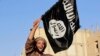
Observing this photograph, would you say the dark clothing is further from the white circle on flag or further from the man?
the white circle on flag

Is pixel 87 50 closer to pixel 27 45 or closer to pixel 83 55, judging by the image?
pixel 83 55

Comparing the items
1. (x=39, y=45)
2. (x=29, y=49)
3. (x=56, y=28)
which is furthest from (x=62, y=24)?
(x=29, y=49)

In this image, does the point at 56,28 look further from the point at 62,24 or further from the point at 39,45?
the point at 39,45

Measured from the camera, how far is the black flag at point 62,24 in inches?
259

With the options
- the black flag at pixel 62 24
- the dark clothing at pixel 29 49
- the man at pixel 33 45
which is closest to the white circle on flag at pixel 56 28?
the black flag at pixel 62 24

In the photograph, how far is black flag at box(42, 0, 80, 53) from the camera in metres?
6.58

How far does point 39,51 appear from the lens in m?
6.36

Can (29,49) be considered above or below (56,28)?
below

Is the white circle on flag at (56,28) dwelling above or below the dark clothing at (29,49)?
above

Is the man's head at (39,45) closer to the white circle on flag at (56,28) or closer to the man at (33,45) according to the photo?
the man at (33,45)

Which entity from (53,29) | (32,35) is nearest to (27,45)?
(32,35)

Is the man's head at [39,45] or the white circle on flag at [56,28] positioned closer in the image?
the man's head at [39,45]

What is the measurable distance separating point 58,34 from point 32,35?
0.59 m

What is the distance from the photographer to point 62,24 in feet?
21.7
